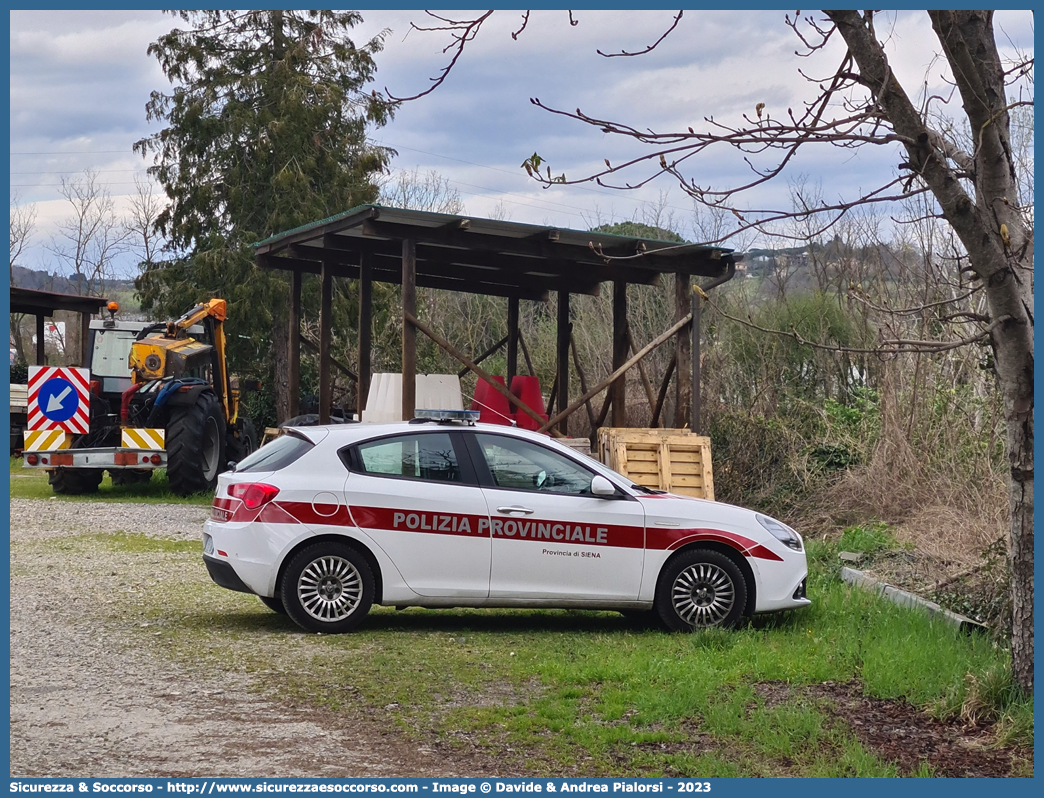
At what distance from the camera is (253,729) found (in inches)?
246

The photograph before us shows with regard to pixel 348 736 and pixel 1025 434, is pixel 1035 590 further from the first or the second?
pixel 348 736

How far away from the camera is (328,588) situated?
8.75 m

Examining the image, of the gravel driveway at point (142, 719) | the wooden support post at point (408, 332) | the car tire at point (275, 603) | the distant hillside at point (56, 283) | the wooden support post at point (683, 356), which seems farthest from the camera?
the distant hillside at point (56, 283)

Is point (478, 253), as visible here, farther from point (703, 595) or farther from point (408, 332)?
point (703, 595)

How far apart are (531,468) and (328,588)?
1.77 metres

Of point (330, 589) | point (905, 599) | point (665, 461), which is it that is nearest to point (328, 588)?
point (330, 589)

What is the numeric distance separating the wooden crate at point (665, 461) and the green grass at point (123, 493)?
701 centimetres

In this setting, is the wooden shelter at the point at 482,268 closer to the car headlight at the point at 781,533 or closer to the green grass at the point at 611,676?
the car headlight at the point at 781,533

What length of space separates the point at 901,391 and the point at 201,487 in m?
11.0

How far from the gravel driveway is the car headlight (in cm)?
391

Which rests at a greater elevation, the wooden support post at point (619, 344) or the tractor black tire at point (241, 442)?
the wooden support post at point (619, 344)

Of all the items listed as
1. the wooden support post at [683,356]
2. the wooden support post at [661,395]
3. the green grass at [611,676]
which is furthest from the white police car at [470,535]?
the wooden support post at [661,395]

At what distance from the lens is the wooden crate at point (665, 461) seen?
13922mm

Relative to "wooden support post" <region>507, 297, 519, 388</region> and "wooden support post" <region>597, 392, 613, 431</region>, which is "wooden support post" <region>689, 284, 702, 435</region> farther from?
"wooden support post" <region>507, 297, 519, 388</region>
